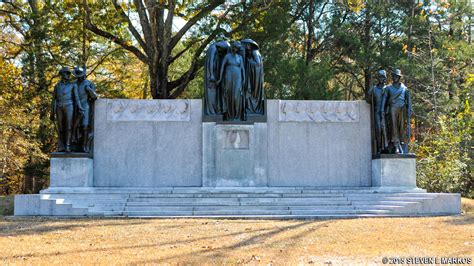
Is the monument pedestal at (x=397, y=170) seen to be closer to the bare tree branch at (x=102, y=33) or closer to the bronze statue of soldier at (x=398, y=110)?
the bronze statue of soldier at (x=398, y=110)

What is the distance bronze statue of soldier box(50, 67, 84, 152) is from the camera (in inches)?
567

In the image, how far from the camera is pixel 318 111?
1563 cm

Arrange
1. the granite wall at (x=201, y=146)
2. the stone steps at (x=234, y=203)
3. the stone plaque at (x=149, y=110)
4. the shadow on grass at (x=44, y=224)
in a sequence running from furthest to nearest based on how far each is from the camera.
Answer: the stone plaque at (x=149, y=110) < the granite wall at (x=201, y=146) < the stone steps at (x=234, y=203) < the shadow on grass at (x=44, y=224)

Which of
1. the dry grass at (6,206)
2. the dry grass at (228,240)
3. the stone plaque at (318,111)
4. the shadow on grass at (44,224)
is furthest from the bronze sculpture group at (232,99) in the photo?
the dry grass at (228,240)

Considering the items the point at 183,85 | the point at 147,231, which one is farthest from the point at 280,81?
the point at 147,231

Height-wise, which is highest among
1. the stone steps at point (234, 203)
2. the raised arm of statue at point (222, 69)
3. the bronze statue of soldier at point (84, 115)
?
the raised arm of statue at point (222, 69)

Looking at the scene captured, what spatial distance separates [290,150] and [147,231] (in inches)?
251

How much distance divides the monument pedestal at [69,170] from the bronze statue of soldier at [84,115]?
0.40 meters

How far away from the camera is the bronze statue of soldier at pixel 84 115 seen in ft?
47.8

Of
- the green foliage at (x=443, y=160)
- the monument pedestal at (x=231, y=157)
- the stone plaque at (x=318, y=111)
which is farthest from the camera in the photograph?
the green foliage at (x=443, y=160)

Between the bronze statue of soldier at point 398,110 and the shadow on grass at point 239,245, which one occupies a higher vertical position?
the bronze statue of soldier at point 398,110

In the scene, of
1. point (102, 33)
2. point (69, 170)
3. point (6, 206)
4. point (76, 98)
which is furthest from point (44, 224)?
point (102, 33)

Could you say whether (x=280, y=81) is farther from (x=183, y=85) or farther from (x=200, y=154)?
(x=200, y=154)

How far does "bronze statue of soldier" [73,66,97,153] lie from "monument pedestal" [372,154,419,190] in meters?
7.48
